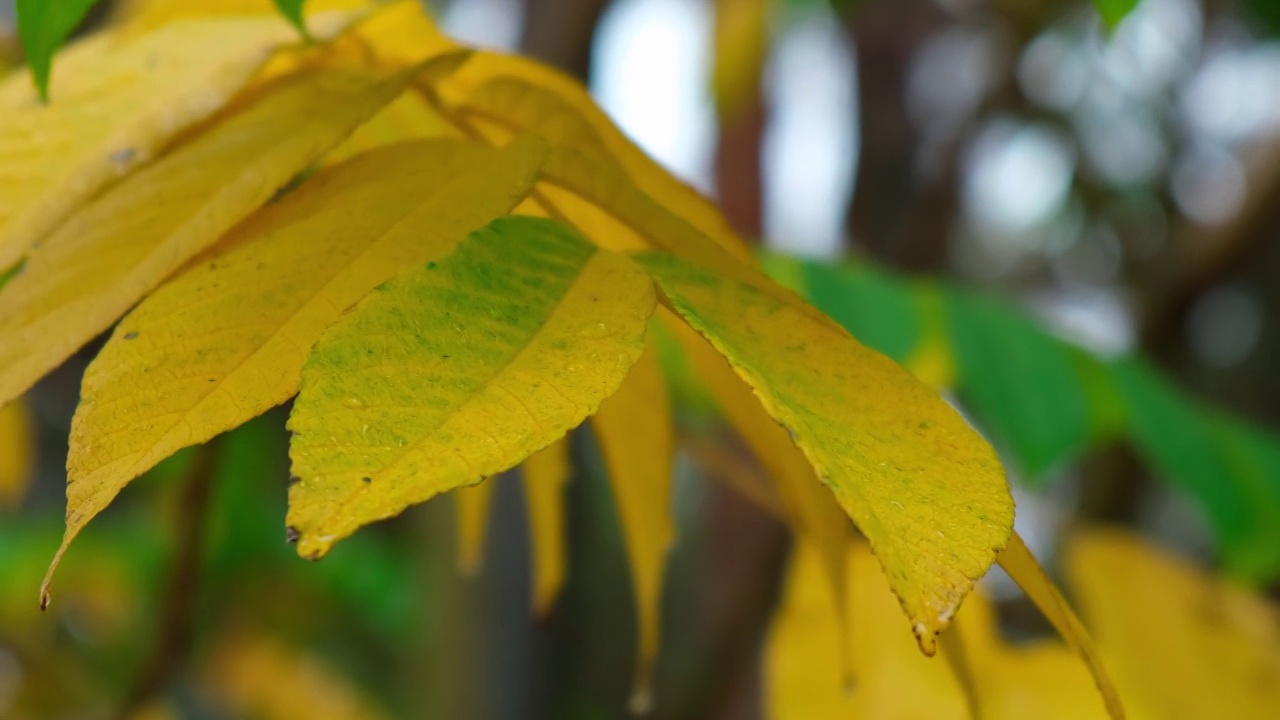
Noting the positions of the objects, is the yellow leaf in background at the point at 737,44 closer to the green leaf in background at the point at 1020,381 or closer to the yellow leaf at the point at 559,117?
the green leaf in background at the point at 1020,381

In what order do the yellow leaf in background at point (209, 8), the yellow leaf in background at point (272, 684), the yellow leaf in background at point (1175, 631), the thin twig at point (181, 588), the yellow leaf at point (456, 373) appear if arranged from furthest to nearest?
the yellow leaf in background at point (272, 684) → the yellow leaf in background at point (1175, 631) → the thin twig at point (181, 588) → the yellow leaf in background at point (209, 8) → the yellow leaf at point (456, 373)

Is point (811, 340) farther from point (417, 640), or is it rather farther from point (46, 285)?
point (417, 640)

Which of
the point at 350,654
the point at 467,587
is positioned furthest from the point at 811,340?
the point at 350,654

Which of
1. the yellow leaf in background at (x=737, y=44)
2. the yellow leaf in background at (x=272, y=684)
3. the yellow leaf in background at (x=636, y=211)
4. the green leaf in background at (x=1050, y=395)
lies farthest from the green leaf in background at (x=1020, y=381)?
the yellow leaf in background at (x=272, y=684)

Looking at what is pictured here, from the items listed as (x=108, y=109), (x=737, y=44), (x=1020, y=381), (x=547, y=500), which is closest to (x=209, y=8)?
(x=108, y=109)

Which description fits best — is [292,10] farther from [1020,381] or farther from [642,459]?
[1020,381]

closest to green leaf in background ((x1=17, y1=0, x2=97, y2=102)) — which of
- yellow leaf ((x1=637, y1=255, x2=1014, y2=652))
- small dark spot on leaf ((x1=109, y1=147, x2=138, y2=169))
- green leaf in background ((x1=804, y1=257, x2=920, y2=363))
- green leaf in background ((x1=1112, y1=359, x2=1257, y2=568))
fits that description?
small dark spot on leaf ((x1=109, y1=147, x2=138, y2=169))
